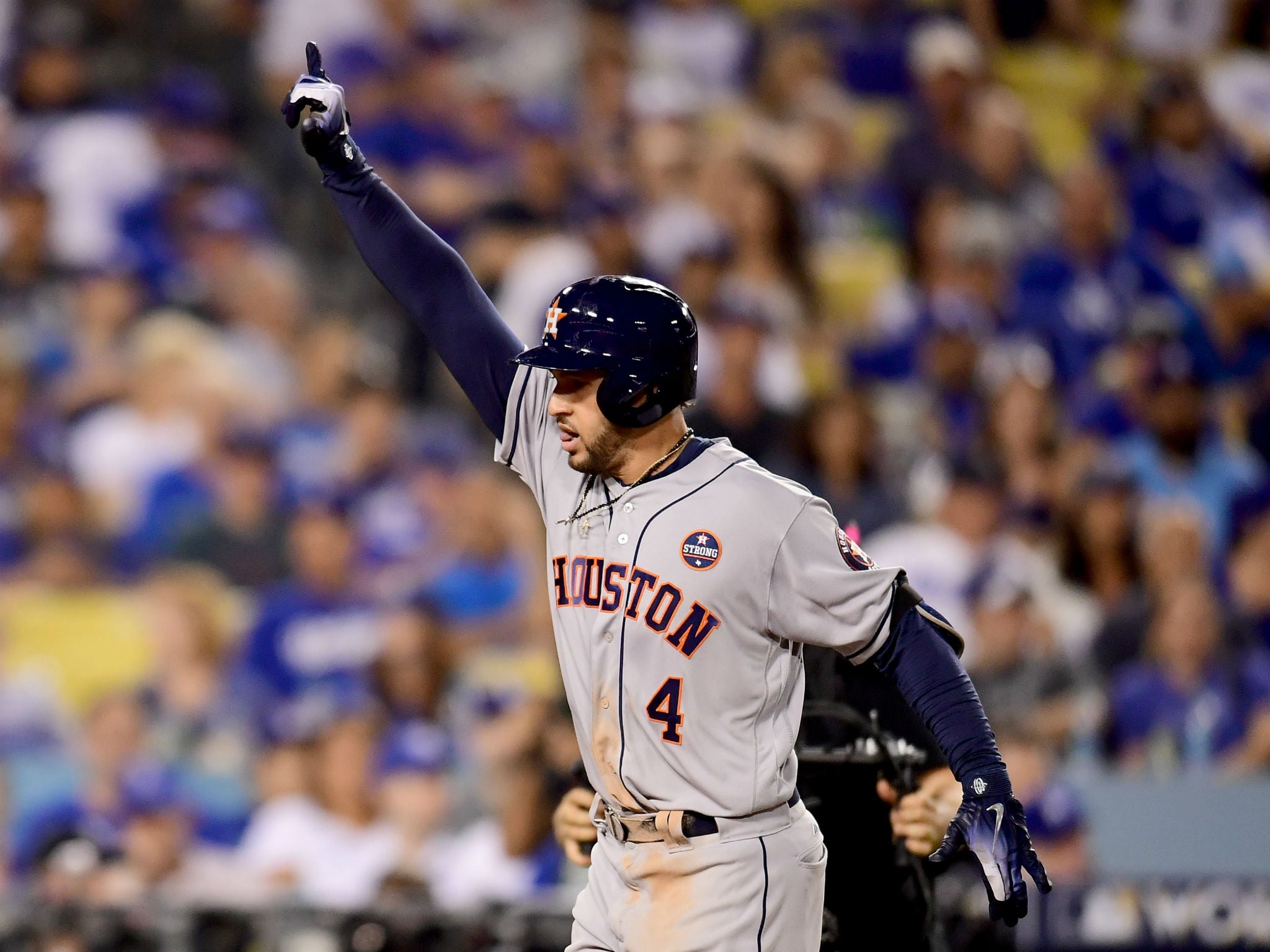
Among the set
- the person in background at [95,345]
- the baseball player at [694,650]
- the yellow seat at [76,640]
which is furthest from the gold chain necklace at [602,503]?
the person in background at [95,345]

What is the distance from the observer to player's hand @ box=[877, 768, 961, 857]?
10.9 feet

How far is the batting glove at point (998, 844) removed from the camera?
2705mm

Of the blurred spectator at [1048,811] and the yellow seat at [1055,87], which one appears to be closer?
the blurred spectator at [1048,811]

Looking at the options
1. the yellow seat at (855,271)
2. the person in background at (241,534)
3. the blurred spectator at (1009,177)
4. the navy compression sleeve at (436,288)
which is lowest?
the navy compression sleeve at (436,288)

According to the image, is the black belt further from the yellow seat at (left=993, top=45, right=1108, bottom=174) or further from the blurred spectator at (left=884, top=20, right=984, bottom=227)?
the yellow seat at (left=993, top=45, right=1108, bottom=174)

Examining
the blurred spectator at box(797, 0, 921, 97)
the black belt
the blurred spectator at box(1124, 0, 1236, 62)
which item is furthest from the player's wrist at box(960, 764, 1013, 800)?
the blurred spectator at box(1124, 0, 1236, 62)

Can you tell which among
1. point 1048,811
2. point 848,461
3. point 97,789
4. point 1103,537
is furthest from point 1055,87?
point 97,789

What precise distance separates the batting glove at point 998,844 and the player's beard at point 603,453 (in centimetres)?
78

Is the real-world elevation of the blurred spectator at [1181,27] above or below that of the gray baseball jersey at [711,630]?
above

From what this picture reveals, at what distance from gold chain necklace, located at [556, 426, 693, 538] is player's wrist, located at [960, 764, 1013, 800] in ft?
2.35

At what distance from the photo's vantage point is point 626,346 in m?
2.90

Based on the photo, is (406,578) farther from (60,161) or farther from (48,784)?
(60,161)

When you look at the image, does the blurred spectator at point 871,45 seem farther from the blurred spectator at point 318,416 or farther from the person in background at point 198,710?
the person in background at point 198,710

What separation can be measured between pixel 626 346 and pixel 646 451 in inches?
7.9
